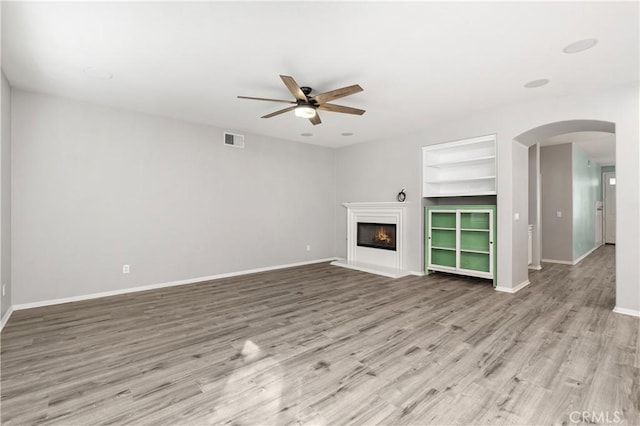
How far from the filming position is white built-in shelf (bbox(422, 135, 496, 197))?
5105mm

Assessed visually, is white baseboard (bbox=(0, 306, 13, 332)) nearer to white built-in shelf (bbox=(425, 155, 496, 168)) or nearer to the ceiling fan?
the ceiling fan

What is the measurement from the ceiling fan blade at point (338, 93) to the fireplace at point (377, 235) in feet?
11.1

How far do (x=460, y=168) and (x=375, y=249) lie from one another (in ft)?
7.58

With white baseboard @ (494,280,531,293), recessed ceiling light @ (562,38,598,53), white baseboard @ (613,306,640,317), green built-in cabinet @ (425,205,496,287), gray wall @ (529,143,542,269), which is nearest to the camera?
recessed ceiling light @ (562,38,598,53)

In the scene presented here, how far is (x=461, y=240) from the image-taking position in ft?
17.3

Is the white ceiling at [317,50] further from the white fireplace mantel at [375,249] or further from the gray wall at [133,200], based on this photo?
the white fireplace mantel at [375,249]

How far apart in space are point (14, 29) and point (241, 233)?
3.98 m

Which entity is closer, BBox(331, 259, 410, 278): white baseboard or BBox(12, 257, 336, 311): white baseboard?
BBox(12, 257, 336, 311): white baseboard

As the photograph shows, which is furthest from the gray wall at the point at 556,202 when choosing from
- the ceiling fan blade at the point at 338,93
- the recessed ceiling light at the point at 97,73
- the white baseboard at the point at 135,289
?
the recessed ceiling light at the point at 97,73

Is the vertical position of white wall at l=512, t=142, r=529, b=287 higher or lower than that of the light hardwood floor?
higher

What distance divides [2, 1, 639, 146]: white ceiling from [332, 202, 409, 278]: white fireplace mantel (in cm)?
233

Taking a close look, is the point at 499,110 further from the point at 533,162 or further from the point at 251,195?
the point at 251,195

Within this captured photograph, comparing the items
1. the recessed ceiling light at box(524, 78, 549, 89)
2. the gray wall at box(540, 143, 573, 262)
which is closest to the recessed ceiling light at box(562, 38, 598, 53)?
the recessed ceiling light at box(524, 78, 549, 89)

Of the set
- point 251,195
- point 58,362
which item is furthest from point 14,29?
point 251,195
